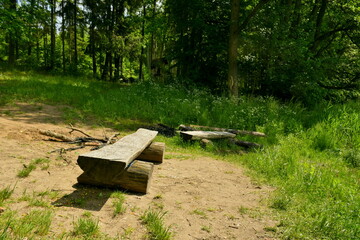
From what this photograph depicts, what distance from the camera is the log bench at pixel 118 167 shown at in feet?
12.1

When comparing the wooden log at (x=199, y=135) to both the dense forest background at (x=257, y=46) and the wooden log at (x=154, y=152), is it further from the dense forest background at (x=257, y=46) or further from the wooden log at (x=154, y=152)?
the dense forest background at (x=257, y=46)

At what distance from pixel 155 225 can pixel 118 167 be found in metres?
0.93

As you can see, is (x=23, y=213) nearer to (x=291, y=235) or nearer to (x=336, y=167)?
(x=291, y=235)

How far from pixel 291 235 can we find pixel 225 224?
31.9 inches

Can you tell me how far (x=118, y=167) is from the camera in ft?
11.9

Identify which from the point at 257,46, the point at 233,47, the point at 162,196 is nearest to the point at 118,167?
the point at 162,196

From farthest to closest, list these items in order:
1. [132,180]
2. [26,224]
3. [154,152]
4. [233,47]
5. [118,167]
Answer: [233,47]
[154,152]
[132,180]
[118,167]
[26,224]

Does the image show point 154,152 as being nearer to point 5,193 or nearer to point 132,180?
point 132,180

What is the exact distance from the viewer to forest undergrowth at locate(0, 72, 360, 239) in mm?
3859

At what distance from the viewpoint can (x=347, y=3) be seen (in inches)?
546

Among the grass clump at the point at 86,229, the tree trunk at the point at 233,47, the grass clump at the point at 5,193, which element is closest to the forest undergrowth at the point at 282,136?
the tree trunk at the point at 233,47

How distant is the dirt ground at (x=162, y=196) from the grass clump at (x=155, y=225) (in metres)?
0.09

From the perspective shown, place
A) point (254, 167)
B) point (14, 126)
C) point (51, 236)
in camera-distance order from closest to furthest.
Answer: point (51, 236), point (254, 167), point (14, 126)

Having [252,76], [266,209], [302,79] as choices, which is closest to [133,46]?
[252,76]
